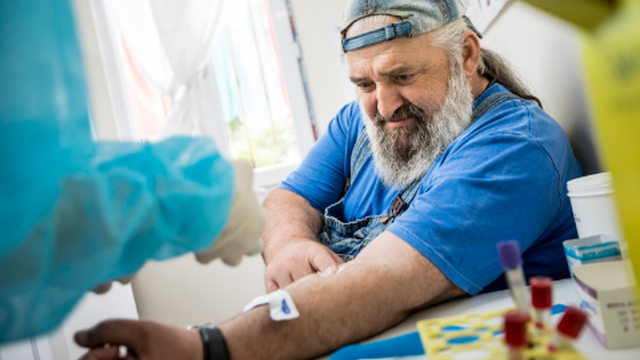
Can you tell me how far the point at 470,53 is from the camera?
133cm

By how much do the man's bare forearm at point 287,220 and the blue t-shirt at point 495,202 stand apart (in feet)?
1.51

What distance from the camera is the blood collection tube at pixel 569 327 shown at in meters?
0.38

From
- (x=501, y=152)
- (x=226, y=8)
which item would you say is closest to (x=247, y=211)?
(x=501, y=152)

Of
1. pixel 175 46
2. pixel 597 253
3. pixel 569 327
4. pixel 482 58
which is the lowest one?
pixel 597 253

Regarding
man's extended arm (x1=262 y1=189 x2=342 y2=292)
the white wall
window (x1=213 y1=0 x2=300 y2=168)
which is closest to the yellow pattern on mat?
man's extended arm (x1=262 y1=189 x2=342 y2=292)

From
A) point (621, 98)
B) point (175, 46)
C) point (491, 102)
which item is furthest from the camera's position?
point (175, 46)

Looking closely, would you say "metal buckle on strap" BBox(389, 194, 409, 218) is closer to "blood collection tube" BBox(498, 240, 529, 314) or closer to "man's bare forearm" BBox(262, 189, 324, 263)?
"man's bare forearm" BBox(262, 189, 324, 263)

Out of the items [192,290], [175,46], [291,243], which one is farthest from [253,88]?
[291,243]

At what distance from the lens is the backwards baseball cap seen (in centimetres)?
121

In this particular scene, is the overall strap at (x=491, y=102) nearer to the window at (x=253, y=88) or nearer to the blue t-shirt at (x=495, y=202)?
the blue t-shirt at (x=495, y=202)

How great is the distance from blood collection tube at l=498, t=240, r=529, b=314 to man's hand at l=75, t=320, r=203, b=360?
452mm

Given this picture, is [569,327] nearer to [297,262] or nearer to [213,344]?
[213,344]

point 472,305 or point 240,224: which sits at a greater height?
point 240,224

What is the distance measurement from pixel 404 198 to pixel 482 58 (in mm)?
474
